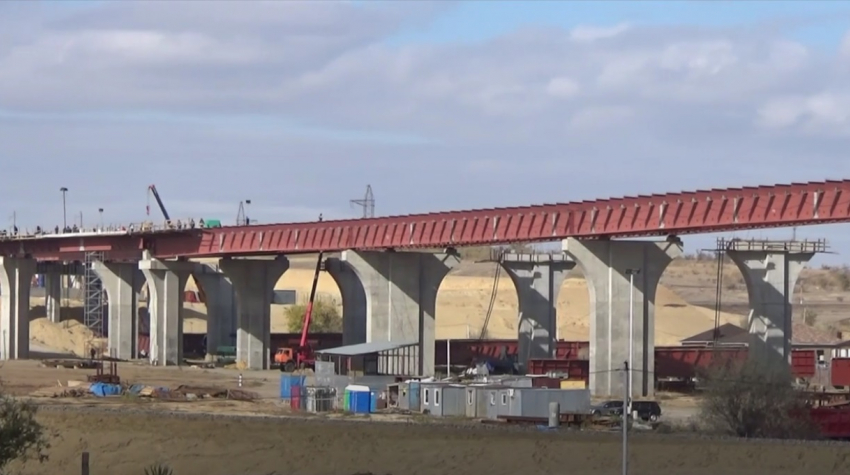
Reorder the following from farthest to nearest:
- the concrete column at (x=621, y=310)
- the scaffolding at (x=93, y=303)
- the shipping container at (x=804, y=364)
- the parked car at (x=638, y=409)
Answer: the scaffolding at (x=93, y=303), the shipping container at (x=804, y=364), the concrete column at (x=621, y=310), the parked car at (x=638, y=409)

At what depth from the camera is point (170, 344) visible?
382 feet

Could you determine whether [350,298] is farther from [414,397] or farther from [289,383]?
[414,397]

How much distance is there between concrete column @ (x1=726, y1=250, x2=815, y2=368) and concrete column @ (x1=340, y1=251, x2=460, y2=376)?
1990 cm

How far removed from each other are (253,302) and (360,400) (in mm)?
48384

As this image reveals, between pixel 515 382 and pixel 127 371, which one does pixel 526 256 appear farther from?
pixel 515 382

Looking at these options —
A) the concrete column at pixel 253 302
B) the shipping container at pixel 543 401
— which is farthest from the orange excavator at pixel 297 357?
the shipping container at pixel 543 401

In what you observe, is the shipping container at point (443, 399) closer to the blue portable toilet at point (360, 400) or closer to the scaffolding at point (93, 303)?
the blue portable toilet at point (360, 400)

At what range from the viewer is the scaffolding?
150 meters

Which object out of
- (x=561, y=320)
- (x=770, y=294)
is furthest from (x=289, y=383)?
(x=561, y=320)

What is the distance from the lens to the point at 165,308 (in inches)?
4604

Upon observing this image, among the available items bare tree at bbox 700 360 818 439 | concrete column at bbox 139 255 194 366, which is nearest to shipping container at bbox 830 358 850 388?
bare tree at bbox 700 360 818 439

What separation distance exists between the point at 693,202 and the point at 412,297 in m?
27.3

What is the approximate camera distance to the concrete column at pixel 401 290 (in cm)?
9594

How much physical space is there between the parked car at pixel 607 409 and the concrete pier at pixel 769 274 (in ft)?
74.1
